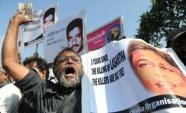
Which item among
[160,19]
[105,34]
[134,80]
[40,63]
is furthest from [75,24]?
[160,19]

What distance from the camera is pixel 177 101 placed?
3.12 m

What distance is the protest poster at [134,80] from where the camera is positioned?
3.19m

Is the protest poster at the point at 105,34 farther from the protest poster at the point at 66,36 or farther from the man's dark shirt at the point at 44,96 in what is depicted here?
the man's dark shirt at the point at 44,96

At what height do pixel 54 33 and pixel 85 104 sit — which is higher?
pixel 54 33

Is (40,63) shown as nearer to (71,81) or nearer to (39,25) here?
(71,81)

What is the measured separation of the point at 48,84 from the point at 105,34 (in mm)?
5959

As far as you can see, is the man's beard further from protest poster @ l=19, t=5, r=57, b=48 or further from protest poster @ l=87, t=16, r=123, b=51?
protest poster @ l=19, t=5, r=57, b=48

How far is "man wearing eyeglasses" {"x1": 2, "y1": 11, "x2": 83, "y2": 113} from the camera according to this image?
4.27 metres

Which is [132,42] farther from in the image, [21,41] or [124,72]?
[21,41]

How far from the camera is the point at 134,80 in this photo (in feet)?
11.2

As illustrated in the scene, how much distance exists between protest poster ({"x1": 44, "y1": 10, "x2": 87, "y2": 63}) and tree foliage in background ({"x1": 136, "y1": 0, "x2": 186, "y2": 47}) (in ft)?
69.1

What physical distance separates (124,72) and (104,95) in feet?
0.72

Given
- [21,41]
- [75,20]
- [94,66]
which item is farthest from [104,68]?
[21,41]

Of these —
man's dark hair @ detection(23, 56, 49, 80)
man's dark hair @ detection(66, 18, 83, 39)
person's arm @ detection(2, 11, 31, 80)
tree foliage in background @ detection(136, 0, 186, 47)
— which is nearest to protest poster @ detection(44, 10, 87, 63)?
man's dark hair @ detection(66, 18, 83, 39)
